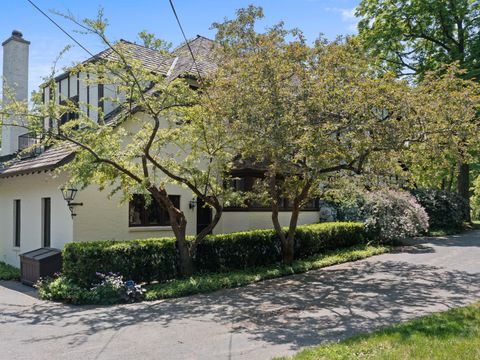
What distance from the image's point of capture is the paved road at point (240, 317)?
604 cm

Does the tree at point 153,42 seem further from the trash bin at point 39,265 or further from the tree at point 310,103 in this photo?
the trash bin at point 39,265

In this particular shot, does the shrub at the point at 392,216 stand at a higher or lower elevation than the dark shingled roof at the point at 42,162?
lower

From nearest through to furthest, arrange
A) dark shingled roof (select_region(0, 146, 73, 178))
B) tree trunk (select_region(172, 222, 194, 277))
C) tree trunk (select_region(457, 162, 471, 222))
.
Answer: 1. tree trunk (select_region(172, 222, 194, 277))
2. dark shingled roof (select_region(0, 146, 73, 178))
3. tree trunk (select_region(457, 162, 471, 222))

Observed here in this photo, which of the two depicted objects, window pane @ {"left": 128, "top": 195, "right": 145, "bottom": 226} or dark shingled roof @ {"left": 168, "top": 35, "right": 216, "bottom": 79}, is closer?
dark shingled roof @ {"left": 168, "top": 35, "right": 216, "bottom": 79}

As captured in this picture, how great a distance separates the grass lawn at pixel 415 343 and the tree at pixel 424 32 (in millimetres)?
18299

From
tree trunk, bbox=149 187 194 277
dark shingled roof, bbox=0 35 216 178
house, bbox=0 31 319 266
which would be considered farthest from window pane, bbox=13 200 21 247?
tree trunk, bbox=149 187 194 277

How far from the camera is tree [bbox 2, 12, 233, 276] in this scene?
30.9 feet

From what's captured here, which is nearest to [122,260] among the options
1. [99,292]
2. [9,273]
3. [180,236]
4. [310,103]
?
[99,292]

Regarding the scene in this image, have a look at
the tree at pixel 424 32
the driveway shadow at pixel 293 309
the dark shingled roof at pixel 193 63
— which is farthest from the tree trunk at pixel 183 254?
the tree at pixel 424 32

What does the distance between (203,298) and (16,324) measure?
11.6 feet

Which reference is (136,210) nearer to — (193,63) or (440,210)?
(193,63)

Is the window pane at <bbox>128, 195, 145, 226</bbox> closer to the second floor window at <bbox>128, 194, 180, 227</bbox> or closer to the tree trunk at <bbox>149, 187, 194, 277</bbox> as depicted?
the second floor window at <bbox>128, 194, 180, 227</bbox>

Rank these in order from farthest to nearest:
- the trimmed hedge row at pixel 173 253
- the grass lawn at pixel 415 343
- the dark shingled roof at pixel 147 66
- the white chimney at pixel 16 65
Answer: the white chimney at pixel 16 65, the dark shingled roof at pixel 147 66, the trimmed hedge row at pixel 173 253, the grass lawn at pixel 415 343

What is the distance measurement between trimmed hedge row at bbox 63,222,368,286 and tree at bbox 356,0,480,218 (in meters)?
12.0
